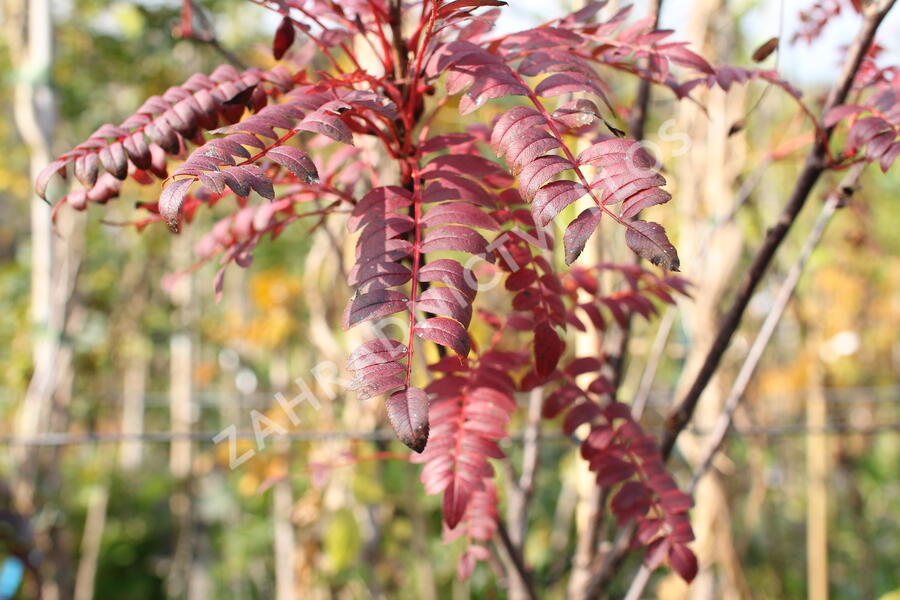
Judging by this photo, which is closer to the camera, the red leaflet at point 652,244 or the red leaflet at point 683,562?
the red leaflet at point 652,244

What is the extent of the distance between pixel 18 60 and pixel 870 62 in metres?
2.27

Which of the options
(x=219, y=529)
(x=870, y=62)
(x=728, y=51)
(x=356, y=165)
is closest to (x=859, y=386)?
(x=728, y=51)

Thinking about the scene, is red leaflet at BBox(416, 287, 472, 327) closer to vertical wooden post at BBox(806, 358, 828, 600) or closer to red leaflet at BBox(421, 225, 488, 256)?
red leaflet at BBox(421, 225, 488, 256)

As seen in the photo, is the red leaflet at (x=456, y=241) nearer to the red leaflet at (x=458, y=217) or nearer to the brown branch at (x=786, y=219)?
the red leaflet at (x=458, y=217)

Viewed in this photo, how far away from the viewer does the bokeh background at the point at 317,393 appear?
73.2 inches

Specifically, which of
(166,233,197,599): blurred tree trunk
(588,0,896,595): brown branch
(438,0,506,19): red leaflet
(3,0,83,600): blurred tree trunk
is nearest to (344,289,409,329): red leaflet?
(438,0,506,19): red leaflet

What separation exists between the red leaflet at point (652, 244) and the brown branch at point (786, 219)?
1.37 ft

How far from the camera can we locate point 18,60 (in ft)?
7.19

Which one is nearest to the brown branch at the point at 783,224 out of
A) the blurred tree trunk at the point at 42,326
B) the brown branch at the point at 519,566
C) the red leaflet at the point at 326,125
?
the brown branch at the point at 519,566

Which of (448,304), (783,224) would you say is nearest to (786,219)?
(783,224)

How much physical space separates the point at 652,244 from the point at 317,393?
2.33 m

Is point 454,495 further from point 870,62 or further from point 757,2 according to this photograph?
point 757,2

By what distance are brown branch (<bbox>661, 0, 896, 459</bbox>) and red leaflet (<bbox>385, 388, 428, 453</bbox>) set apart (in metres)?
0.50

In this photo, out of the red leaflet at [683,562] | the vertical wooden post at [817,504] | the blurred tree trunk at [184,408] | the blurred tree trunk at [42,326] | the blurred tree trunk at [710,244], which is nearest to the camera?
the red leaflet at [683,562]
